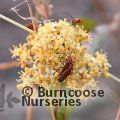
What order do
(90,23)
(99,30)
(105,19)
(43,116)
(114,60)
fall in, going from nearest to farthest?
(90,23) < (99,30) < (105,19) < (43,116) < (114,60)

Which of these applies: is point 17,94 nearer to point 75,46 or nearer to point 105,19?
point 105,19

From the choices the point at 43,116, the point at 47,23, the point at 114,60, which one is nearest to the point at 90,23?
the point at 47,23

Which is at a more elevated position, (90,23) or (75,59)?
(90,23)

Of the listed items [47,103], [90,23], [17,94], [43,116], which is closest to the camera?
[47,103]

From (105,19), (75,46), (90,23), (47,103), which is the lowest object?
(47,103)
